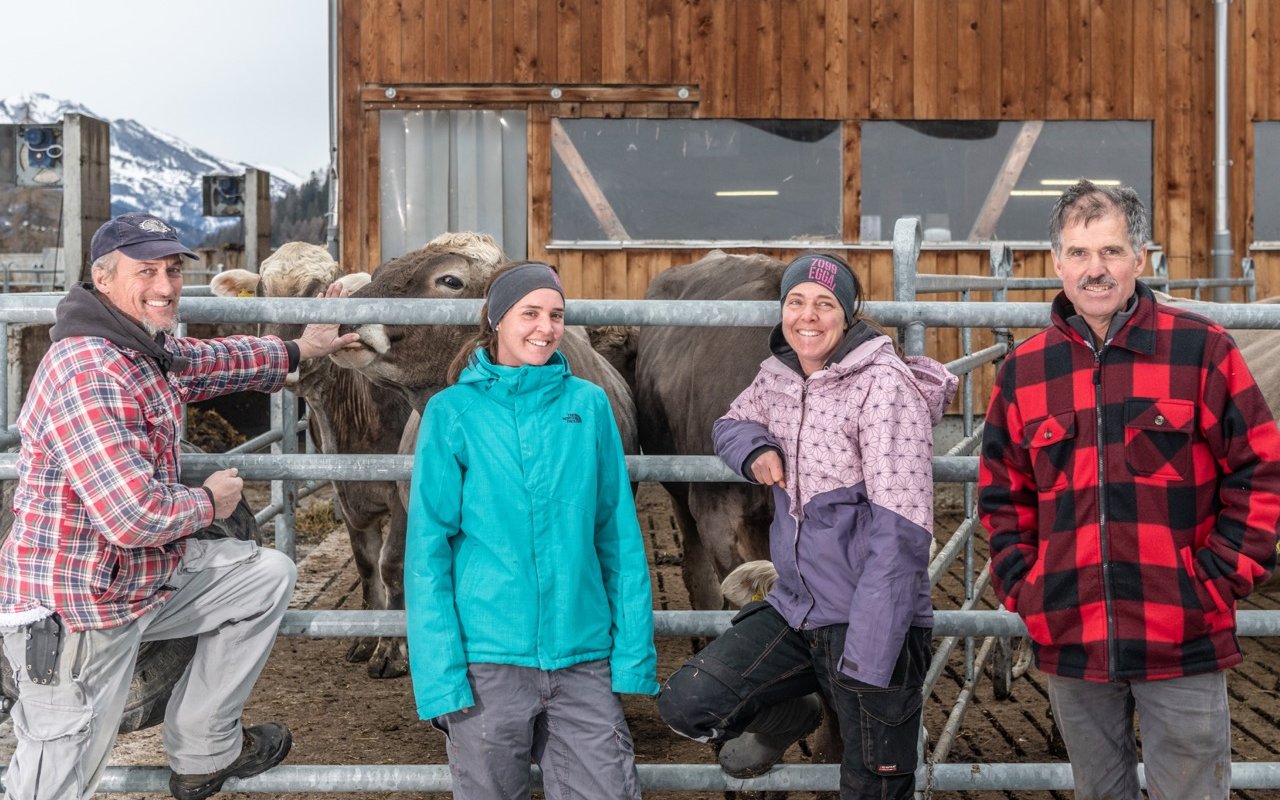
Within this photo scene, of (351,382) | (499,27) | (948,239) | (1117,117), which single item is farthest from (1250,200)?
(351,382)

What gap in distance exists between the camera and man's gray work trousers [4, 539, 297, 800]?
287 cm

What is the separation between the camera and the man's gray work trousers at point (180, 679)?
2.87 meters

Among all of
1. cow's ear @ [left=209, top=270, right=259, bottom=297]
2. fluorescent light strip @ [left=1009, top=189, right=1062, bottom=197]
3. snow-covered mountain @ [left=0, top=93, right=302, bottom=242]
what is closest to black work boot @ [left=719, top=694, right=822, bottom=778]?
cow's ear @ [left=209, top=270, right=259, bottom=297]

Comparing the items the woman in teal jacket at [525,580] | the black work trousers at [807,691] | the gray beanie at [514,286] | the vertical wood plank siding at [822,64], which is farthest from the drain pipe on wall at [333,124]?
the black work trousers at [807,691]

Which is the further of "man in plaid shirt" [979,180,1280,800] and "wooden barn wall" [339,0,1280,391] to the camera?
"wooden barn wall" [339,0,1280,391]

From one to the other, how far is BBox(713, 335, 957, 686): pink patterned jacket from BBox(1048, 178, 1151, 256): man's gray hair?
1.52 feet

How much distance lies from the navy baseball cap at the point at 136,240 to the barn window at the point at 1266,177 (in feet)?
32.9

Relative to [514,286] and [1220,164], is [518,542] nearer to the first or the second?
[514,286]

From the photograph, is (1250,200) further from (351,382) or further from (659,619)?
(659,619)

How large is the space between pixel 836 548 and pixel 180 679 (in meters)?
1.61

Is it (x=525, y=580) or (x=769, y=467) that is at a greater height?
(x=769, y=467)

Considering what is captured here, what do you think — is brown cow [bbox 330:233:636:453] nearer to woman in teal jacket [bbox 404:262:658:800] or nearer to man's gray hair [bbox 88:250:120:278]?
man's gray hair [bbox 88:250:120:278]

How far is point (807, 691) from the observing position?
303 centimetres

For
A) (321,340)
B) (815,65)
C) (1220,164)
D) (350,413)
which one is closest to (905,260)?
(321,340)
